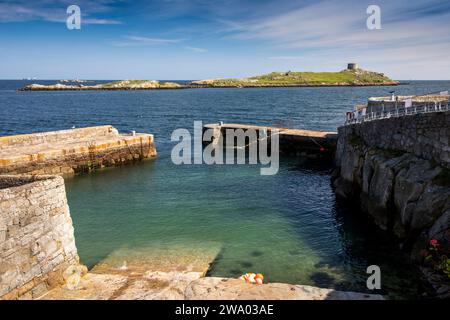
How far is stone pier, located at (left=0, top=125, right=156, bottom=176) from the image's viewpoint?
29.1m

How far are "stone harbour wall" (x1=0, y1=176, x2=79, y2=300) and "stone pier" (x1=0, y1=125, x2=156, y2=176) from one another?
60.7 ft

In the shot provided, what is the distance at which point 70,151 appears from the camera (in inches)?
1261

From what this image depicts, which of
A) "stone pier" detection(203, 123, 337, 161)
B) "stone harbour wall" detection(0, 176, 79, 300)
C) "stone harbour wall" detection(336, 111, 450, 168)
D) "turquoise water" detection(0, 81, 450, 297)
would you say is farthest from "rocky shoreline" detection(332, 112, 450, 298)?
"stone harbour wall" detection(0, 176, 79, 300)

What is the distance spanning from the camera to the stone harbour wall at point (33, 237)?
32.6 feet

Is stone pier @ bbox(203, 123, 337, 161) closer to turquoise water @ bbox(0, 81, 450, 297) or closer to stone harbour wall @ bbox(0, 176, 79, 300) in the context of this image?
turquoise water @ bbox(0, 81, 450, 297)

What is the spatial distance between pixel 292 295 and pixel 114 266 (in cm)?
826

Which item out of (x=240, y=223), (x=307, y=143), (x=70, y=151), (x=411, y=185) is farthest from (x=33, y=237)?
(x=307, y=143)

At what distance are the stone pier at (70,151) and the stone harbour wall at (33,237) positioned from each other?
18.5m

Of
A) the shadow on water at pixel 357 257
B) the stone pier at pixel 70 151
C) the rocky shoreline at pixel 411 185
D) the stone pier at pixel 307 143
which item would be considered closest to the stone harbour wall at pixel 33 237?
the shadow on water at pixel 357 257

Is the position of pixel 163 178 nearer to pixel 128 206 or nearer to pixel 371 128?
pixel 128 206

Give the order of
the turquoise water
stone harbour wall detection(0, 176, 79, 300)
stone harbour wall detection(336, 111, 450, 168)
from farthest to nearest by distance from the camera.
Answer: stone harbour wall detection(336, 111, 450, 168) → the turquoise water → stone harbour wall detection(0, 176, 79, 300)

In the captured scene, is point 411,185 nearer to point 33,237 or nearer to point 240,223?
point 240,223

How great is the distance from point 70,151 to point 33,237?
75.5ft

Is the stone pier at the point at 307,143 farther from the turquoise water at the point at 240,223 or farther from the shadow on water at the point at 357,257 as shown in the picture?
the shadow on water at the point at 357,257
